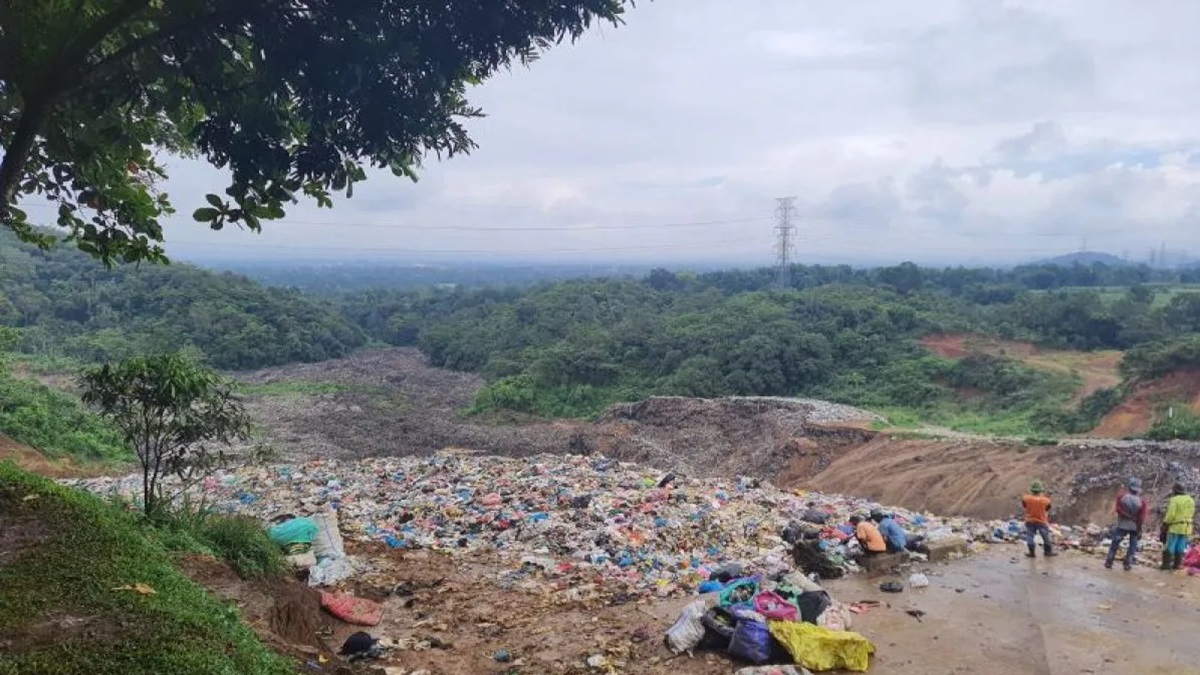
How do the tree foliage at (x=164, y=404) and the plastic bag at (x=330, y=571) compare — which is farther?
the plastic bag at (x=330, y=571)

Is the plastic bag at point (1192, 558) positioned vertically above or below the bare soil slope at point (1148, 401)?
above

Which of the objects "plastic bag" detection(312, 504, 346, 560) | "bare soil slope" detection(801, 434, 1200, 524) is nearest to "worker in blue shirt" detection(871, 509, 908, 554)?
"plastic bag" detection(312, 504, 346, 560)

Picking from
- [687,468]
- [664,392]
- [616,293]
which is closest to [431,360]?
[616,293]

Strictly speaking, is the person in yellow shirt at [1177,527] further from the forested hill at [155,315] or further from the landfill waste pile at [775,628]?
the forested hill at [155,315]

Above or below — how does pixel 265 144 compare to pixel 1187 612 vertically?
above

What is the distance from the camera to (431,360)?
4284 centimetres

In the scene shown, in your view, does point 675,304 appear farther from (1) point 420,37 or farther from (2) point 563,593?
(1) point 420,37

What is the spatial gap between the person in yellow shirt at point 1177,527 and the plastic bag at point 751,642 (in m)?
5.34

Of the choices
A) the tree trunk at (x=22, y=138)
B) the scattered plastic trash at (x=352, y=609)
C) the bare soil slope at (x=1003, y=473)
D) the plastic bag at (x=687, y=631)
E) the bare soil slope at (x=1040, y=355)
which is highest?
the tree trunk at (x=22, y=138)

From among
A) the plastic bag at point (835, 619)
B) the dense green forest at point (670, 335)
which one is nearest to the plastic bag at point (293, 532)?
the plastic bag at point (835, 619)

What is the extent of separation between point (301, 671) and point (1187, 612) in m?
7.32

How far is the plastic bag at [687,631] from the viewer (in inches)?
227

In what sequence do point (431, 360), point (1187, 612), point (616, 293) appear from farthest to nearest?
point (616, 293) < point (431, 360) < point (1187, 612)

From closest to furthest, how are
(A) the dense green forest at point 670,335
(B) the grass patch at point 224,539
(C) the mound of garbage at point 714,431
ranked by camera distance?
(B) the grass patch at point 224,539, (C) the mound of garbage at point 714,431, (A) the dense green forest at point 670,335
